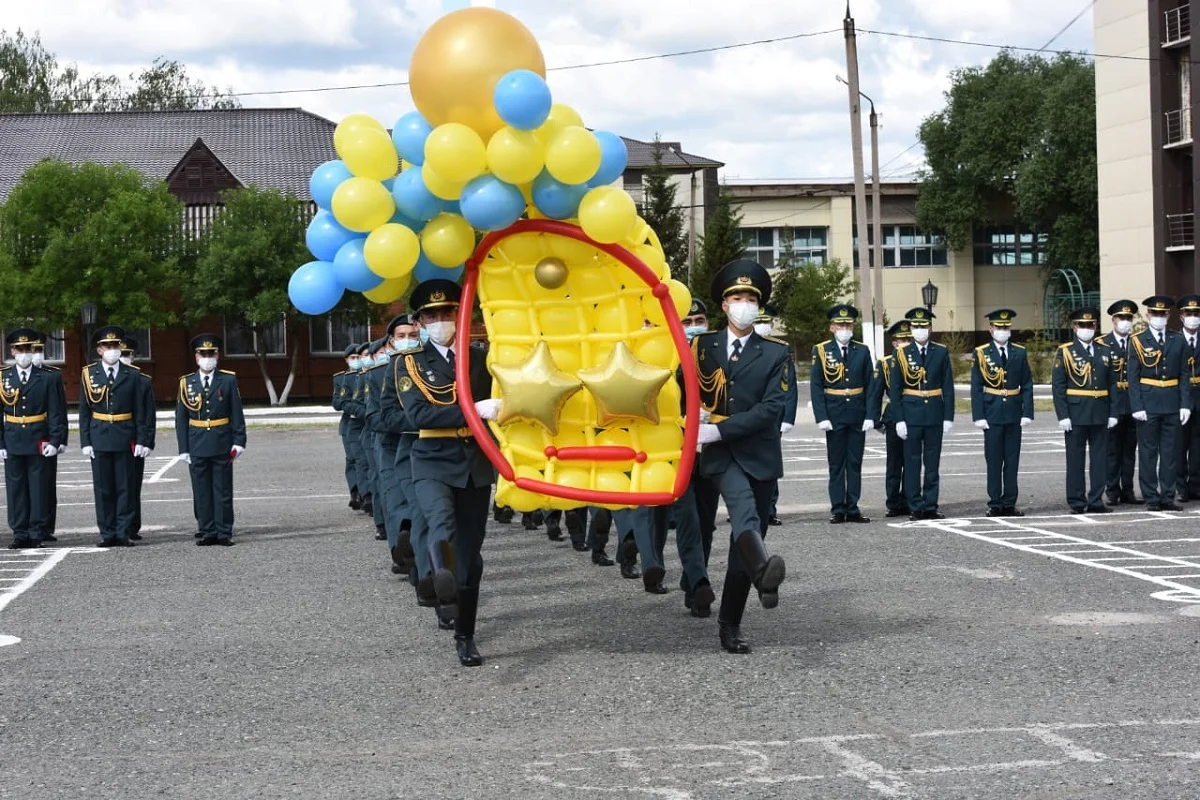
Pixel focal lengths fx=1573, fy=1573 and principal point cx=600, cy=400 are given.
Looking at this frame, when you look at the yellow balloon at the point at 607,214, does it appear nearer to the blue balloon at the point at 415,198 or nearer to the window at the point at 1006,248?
the blue balloon at the point at 415,198

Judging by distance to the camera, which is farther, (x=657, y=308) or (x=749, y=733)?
(x=657, y=308)

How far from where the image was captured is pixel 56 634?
368 inches

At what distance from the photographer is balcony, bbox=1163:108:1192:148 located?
48969 millimetres

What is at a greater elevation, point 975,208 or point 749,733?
point 975,208

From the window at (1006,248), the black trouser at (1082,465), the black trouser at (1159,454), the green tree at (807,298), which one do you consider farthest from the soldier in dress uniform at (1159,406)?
the window at (1006,248)

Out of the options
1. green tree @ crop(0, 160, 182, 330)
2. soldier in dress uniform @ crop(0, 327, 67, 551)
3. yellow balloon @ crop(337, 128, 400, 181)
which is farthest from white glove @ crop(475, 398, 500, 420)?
green tree @ crop(0, 160, 182, 330)

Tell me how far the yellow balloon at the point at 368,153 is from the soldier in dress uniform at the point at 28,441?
748 centimetres

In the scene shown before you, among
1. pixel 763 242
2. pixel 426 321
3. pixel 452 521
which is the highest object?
pixel 763 242

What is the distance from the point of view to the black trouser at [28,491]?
48.2ft

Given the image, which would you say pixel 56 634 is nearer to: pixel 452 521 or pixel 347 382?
pixel 452 521

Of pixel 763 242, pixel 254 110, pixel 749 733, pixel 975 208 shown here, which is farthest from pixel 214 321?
pixel 749 733

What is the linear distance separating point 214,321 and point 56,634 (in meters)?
40.0

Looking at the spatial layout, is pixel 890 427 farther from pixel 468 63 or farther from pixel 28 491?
pixel 28 491

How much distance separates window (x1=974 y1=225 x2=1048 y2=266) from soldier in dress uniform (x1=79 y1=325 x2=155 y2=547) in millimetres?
65425
